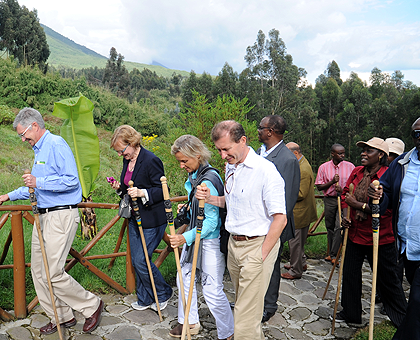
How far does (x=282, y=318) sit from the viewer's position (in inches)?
168

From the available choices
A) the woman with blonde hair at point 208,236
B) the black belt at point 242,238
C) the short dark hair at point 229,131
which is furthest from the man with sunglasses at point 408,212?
the woman with blonde hair at point 208,236

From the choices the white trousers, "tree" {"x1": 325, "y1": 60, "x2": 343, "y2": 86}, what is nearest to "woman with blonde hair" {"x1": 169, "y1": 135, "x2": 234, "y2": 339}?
the white trousers

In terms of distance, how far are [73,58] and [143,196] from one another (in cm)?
15560

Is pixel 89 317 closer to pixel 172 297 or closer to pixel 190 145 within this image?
pixel 172 297

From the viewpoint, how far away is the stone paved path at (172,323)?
12.3ft

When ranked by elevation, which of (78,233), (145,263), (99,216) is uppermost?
(145,263)

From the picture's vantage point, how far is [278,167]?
373cm

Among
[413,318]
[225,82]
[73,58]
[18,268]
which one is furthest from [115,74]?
[73,58]

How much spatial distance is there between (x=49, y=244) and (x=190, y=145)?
6.00 ft

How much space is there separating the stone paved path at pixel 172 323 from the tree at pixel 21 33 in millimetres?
23814

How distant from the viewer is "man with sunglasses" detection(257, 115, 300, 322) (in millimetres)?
3711

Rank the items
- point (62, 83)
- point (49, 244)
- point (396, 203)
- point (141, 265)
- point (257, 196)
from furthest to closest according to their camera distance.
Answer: point (62, 83) < point (141, 265) < point (49, 244) < point (396, 203) < point (257, 196)

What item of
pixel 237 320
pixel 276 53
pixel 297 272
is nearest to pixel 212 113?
pixel 297 272

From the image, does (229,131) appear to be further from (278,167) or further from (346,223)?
(346,223)
